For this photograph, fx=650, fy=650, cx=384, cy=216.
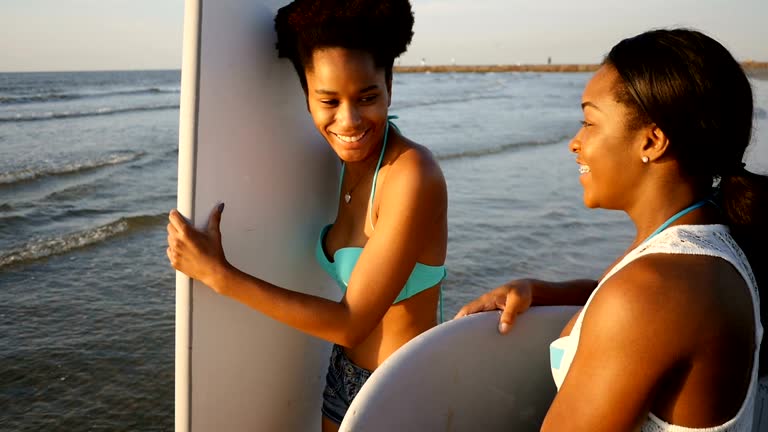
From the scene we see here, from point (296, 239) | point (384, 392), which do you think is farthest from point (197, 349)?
point (384, 392)

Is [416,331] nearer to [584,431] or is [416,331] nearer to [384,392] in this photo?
[384,392]

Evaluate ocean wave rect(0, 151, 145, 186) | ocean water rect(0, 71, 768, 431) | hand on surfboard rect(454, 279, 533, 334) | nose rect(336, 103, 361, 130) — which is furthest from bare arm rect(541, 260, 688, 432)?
ocean wave rect(0, 151, 145, 186)

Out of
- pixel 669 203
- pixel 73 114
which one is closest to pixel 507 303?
pixel 669 203

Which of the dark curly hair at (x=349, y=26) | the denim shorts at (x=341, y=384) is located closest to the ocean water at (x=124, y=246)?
the dark curly hair at (x=349, y=26)

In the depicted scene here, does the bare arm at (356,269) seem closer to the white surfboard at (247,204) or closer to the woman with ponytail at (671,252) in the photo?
the white surfboard at (247,204)

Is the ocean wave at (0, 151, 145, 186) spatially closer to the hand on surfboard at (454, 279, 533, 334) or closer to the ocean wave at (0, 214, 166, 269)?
the ocean wave at (0, 214, 166, 269)

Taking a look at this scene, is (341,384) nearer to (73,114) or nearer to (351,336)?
(351,336)

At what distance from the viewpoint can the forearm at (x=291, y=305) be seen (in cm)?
165

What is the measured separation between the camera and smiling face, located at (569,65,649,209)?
1321 millimetres

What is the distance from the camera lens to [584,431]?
118cm

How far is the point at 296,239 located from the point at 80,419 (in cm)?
158

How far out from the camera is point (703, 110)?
1240 mm

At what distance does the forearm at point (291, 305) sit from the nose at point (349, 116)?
0.46 metres

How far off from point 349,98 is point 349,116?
0.05 metres
